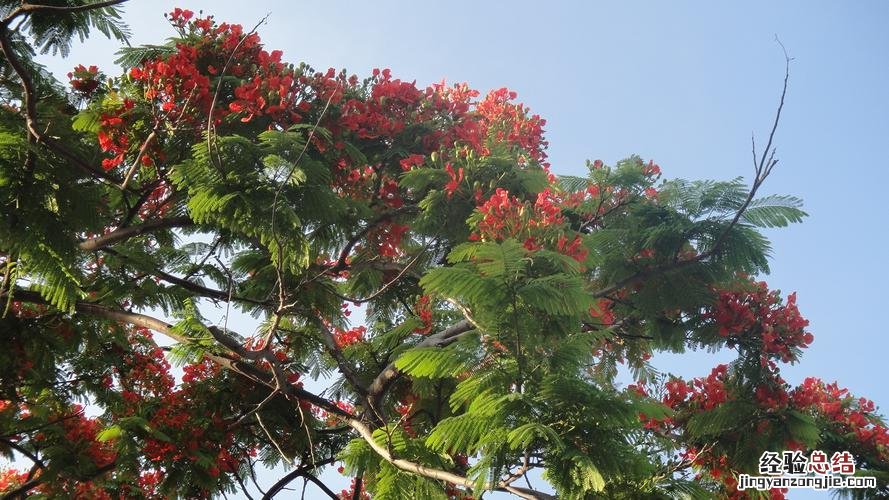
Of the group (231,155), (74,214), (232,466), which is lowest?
(232,466)

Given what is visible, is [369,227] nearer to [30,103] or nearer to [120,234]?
[120,234]

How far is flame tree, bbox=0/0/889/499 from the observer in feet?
12.4

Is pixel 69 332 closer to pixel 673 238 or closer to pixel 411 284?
pixel 411 284

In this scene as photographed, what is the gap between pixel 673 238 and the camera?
20.6ft

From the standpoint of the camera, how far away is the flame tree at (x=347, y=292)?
3783mm

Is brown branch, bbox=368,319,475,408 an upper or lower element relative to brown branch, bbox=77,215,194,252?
lower

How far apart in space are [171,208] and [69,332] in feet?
4.15

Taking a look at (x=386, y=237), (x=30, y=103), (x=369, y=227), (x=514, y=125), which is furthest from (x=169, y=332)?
(x=514, y=125)

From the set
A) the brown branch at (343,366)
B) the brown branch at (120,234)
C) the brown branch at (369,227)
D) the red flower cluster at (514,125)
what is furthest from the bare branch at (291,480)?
the red flower cluster at (514,125)

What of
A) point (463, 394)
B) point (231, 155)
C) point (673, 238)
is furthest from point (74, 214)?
point (673, 238)

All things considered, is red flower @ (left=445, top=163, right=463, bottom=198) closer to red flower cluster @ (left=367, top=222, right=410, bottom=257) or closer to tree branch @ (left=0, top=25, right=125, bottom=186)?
red flower cluster @ (left=367, top=222, right=410, bottom=257)

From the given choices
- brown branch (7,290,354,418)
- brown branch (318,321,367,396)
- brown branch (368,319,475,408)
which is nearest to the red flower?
brown branch (368,319,475,408)

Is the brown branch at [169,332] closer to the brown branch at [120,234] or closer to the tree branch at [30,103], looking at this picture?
the brown branch at [120,234]

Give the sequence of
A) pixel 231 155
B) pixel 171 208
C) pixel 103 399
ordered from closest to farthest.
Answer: pixel 231 155 < pixel 171 208 < pixel 103 399
